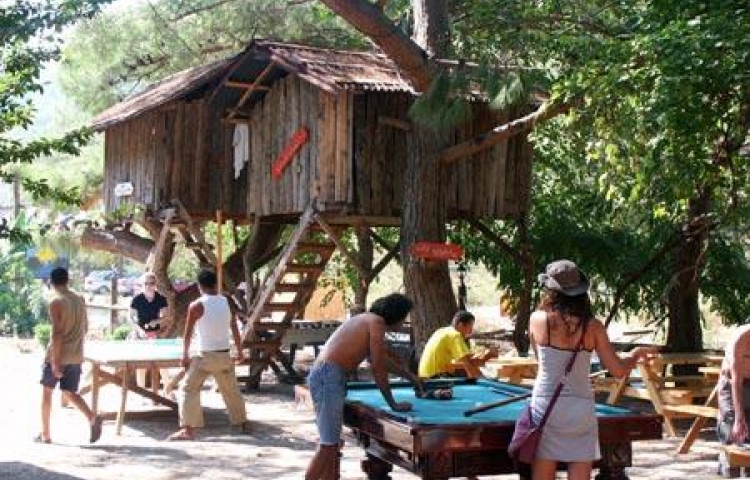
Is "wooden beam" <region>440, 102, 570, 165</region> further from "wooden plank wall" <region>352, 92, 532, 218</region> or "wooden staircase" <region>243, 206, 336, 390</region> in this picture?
"wooden staircase" <region>243, 206, 336, 390</region>

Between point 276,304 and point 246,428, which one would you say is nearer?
point 246,428

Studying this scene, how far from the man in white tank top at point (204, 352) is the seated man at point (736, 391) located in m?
5.21

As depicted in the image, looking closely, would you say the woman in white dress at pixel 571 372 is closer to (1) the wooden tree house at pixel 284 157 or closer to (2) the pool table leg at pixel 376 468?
(2) the pool table leg at pixel 376 468

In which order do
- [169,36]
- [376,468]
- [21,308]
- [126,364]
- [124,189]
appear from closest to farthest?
[376,468] < [126,364] < [124,189] < [169,36] < [21,308]

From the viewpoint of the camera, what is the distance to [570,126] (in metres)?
12.8

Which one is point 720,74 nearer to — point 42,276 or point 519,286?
point 519,286

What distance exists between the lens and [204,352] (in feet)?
37.2

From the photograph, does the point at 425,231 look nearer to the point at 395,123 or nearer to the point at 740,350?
the point at 395,123

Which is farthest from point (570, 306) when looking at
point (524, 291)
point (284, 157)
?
point (524, 291)

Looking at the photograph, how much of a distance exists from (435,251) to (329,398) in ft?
22.7

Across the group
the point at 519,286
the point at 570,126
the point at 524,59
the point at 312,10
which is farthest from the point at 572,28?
the point at 312,10

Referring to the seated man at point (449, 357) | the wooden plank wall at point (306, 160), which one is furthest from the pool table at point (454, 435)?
the wooden plank wall at point (306, 160)

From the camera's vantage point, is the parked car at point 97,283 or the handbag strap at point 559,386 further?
the parked car at point 97,283

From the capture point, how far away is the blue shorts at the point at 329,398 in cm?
770
